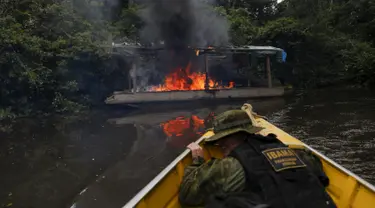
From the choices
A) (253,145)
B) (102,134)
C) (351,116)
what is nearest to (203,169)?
(253,145)

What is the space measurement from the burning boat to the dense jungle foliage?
147cm

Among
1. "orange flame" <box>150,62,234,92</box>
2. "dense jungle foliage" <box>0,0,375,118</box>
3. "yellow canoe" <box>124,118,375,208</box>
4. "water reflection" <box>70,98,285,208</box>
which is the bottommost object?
"water reflection" <box>70,98,285,208</box>

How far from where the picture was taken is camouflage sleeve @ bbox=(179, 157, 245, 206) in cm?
235

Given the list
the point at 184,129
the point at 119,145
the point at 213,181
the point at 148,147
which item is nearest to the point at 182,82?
the point at 184,129

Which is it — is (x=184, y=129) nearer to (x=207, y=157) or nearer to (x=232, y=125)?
(x=207, y=157)

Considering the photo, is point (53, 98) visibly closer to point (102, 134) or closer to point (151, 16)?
point (102, 134)

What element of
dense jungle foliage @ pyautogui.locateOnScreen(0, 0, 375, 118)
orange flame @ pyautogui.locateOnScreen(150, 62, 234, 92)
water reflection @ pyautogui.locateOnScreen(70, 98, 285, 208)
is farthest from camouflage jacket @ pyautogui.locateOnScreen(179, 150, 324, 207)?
orange flame @ pyautogui.locateOnScreen(150, 62, 234, 92)

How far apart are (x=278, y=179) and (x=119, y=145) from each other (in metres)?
8.05

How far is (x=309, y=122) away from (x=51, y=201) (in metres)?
8.67

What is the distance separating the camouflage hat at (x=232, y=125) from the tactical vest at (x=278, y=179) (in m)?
0.20

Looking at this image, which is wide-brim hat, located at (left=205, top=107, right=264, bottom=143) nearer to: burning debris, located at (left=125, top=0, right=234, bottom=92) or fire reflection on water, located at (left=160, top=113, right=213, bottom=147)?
fire reflection on water, located at (left=160, top=113, right=213, bottom=147)

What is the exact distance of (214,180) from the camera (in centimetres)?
249

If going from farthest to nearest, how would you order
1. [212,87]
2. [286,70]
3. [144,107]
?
[286,70] → [212,87] → [144,107]

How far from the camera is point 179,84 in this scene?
19.2m
